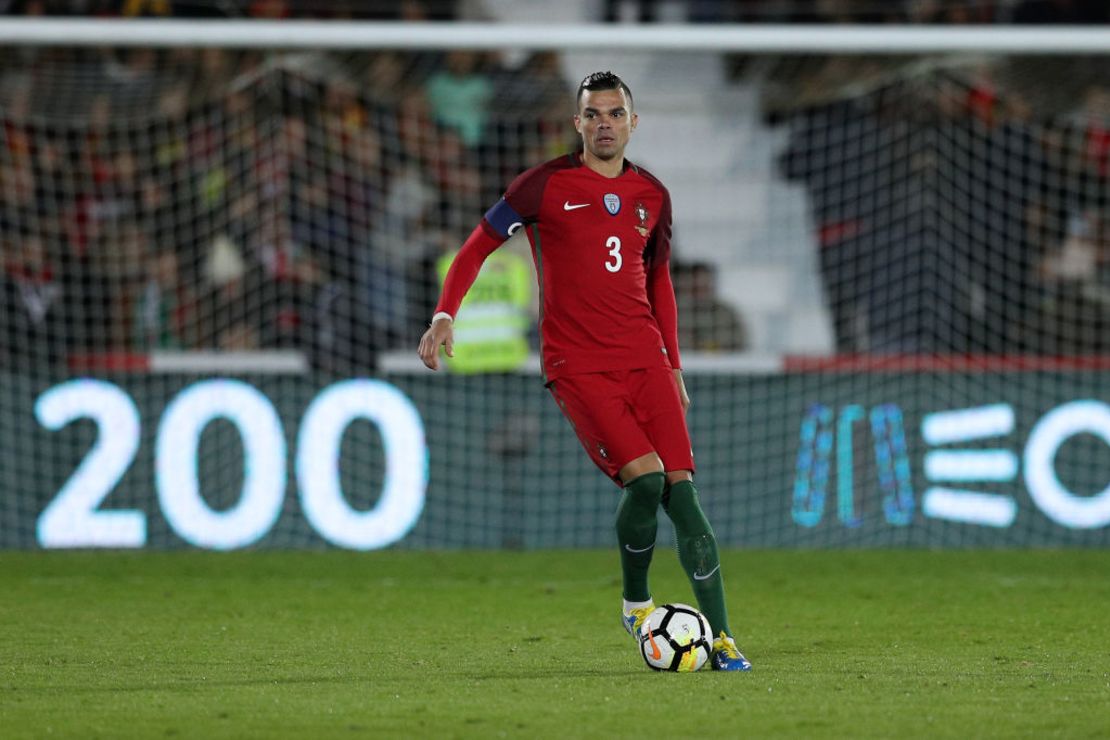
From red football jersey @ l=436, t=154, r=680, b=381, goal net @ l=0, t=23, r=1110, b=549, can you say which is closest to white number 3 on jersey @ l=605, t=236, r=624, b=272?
red football jersey @ l=436, t=154, r=680, b=381

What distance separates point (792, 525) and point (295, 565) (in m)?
3.00

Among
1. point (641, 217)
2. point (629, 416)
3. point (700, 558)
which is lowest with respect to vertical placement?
point (700, 558)

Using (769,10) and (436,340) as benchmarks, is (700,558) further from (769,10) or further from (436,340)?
(769,10)

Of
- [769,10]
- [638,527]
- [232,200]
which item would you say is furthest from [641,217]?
[769,10]

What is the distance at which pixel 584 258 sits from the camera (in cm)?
593

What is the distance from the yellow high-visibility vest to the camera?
10.8 meters

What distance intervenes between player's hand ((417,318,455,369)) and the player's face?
0.75 metres

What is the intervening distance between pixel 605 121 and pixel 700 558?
55.5 inches

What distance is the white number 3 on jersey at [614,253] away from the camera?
593cm

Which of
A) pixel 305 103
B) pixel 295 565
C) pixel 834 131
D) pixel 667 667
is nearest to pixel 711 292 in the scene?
pixel 834 131

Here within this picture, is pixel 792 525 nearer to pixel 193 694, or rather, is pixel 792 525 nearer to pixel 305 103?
pixel 305 103

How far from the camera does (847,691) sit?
203 inches

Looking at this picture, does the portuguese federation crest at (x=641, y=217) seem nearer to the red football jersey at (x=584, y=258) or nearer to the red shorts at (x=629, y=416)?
the red football jersey at (x=584, y=258)

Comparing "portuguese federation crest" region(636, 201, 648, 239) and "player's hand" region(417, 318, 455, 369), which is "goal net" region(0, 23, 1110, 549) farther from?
"player's hand" region(417, 318, 455, 369)
